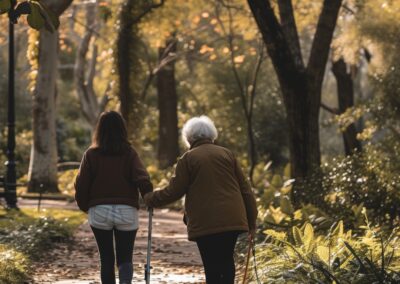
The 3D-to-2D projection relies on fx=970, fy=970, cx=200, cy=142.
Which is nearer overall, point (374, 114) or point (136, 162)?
point (136, 162)

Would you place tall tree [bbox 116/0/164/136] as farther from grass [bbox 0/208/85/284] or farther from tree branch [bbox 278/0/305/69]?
tree branch [bbox 278/0/305/69]

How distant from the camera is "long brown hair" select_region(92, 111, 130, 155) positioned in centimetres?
802

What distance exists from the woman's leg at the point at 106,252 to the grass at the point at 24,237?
4.99 ft

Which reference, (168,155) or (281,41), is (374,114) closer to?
(281,41)

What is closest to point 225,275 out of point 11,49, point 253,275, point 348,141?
point 253,275

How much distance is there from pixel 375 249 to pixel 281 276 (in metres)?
1.09

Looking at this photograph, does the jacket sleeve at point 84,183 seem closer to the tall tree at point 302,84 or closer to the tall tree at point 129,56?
the tall tree at point 302,84

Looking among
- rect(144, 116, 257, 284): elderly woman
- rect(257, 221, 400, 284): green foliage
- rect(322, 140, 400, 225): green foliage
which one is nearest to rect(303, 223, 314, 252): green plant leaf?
rect(257, 221, 400, 284): green foliage

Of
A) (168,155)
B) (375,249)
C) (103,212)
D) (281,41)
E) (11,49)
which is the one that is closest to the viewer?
(103,212)

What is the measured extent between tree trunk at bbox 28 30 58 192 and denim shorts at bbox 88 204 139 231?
16.8 m

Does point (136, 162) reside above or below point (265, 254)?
above

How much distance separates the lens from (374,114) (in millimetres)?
20141

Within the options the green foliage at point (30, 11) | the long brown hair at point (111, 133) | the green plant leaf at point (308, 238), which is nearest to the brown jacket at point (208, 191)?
the long brown hair at point (111, 133)

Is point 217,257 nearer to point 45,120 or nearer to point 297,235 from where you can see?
point 297,235
